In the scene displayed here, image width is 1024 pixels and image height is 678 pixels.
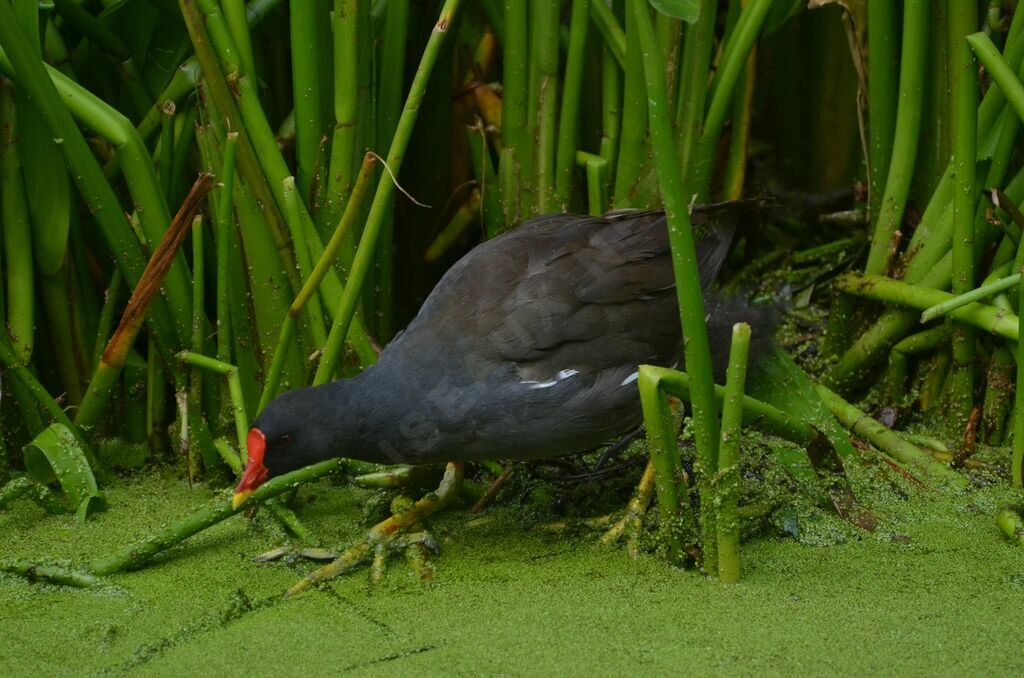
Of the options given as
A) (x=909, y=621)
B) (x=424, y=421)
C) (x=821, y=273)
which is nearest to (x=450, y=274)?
(x=424, y=421)

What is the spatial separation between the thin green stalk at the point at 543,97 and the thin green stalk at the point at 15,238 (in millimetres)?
1084

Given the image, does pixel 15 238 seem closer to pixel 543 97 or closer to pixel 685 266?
pixel 543 97

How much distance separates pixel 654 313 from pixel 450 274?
41 centimetres

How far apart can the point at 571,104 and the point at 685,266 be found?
1058mm

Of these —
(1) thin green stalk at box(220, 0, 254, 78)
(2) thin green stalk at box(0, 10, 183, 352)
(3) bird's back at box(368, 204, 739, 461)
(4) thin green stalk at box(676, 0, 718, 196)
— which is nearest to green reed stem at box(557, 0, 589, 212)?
(4) thin green stalk at box(676, 0, 718, 196)

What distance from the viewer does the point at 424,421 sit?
2246 millimetres

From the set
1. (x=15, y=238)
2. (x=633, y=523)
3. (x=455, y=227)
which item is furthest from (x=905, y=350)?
(x=15, y=238)

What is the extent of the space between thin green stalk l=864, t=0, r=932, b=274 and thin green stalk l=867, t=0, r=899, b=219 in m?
0.03

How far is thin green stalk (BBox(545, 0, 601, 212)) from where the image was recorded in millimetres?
2590

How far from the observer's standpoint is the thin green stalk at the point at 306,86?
2410 millimetres

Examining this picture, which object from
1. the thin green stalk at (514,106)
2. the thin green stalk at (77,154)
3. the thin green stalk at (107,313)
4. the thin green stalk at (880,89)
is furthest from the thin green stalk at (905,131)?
the thin green stalk at (107,313)

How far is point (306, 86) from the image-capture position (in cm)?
246

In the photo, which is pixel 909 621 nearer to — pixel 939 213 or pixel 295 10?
pixel 939 213

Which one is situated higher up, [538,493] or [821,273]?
[821,273]
